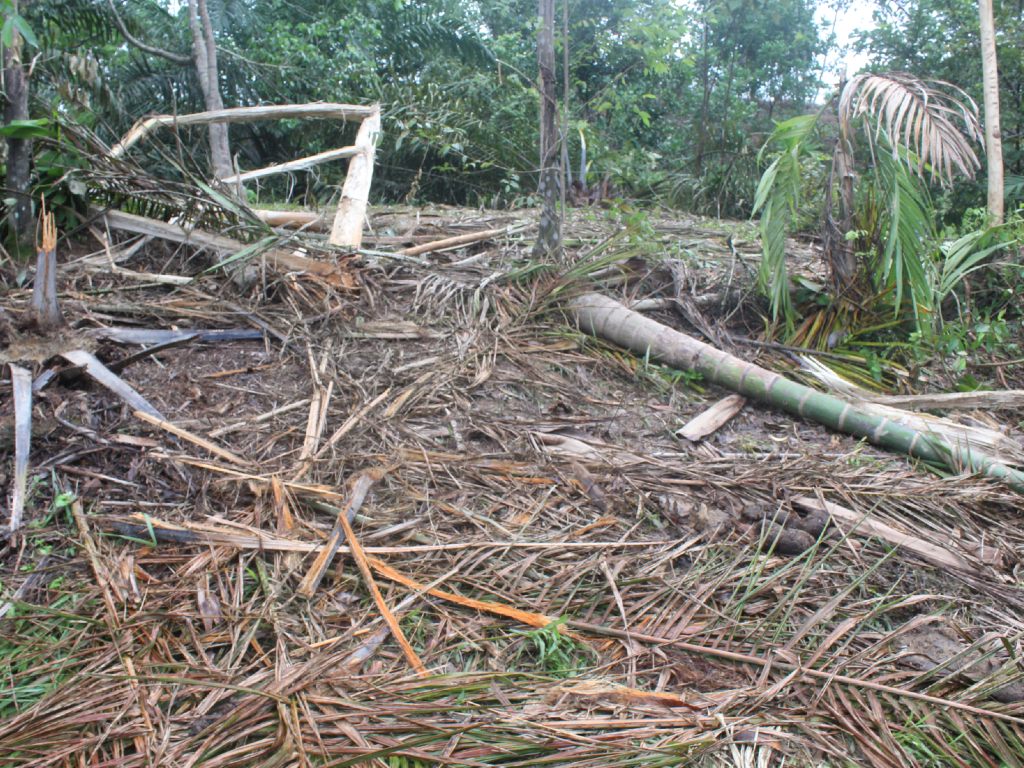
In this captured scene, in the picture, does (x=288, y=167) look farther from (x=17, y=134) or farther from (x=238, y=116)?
(x=17, y=134)

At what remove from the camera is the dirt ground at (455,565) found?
1592 millimetres

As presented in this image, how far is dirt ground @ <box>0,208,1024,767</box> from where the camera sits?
1592 mm

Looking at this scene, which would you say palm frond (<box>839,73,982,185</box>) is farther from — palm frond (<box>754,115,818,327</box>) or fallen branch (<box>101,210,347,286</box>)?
fallen branch (<box>101,210,347,286</box>)

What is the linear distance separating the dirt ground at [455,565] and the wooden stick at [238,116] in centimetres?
96

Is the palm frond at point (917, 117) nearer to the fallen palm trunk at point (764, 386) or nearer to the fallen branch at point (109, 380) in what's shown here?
the fallen palm trunk at point (764, 386)

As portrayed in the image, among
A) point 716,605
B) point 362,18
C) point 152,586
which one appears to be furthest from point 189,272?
point 362,18

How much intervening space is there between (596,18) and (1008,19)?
4.95 m

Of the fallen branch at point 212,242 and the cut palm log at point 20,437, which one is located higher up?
the fallen branch at point 212,242

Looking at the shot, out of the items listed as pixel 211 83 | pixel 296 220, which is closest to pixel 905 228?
pixel 296 220

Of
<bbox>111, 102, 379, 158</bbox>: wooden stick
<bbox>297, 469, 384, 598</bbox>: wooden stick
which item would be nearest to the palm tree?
<bbox>297, 469, 384, 598</bbox>: wooden stick

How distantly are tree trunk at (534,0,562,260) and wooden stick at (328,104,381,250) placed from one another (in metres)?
0.99

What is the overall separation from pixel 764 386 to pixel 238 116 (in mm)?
3334

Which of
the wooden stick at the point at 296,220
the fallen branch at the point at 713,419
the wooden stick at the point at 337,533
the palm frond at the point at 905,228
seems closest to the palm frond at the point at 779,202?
the palm frond at the point at 905,228

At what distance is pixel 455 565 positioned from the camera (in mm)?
2119
